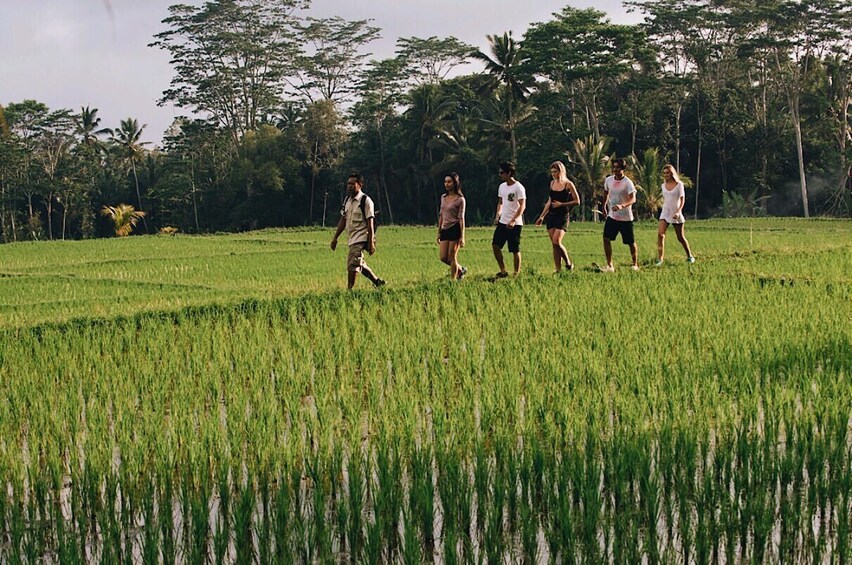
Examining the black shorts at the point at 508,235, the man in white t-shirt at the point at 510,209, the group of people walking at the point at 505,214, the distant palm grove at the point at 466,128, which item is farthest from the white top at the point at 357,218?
the distant palm grove at the point at 466,128

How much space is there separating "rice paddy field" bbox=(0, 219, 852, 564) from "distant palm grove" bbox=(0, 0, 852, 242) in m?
19.9

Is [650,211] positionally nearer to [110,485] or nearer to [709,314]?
[709,314]

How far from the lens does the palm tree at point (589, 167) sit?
2891 centimetres

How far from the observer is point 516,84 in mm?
32188

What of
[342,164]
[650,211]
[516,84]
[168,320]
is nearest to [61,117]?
[342,164]

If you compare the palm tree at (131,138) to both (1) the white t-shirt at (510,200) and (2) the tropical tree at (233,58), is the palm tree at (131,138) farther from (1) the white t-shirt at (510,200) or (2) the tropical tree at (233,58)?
(1) the white t-shirt at (510,200)

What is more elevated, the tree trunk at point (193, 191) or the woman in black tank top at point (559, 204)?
the tree trunk at point (193, 191)

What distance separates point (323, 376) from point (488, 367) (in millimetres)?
898

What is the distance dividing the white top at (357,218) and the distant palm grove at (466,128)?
18410 millimetres

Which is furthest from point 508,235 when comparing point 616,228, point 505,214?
point 616,228

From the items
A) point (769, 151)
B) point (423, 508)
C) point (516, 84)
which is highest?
point (516, 84)

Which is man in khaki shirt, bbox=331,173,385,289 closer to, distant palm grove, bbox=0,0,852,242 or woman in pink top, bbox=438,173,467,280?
woman in pink top, bbox=438,173,467,280

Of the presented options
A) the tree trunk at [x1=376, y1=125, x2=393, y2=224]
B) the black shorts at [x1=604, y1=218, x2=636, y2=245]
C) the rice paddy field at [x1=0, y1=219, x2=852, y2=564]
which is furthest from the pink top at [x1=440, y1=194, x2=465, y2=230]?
the tree trunk at [x1=376, y1=125, x2=393, y2=224]

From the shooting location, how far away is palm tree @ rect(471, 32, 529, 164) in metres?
31.5
